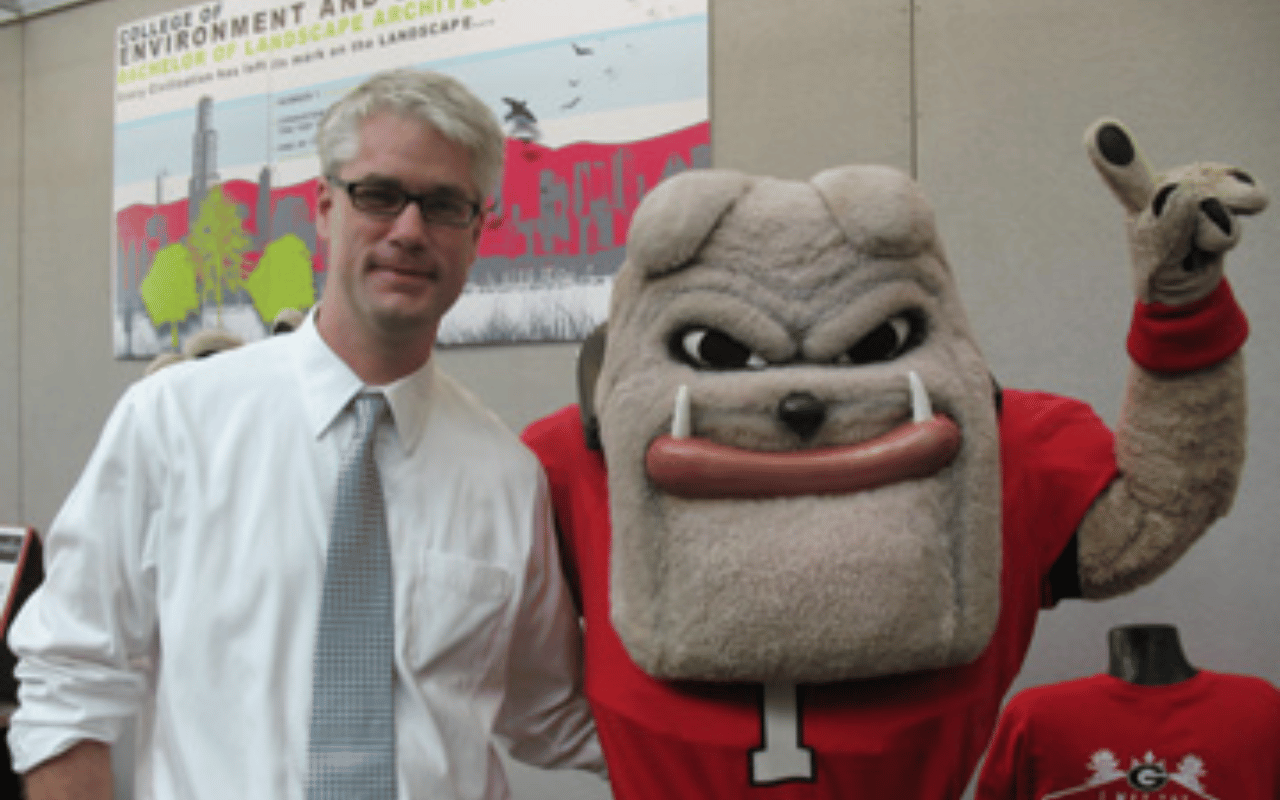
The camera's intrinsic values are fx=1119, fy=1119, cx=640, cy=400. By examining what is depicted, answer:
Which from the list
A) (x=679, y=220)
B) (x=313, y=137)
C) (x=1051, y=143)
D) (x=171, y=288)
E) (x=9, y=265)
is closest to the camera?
(x=679, y=220)

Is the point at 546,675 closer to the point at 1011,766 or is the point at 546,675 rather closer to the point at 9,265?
the point at 1011,766

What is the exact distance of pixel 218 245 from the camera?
11.4 ft

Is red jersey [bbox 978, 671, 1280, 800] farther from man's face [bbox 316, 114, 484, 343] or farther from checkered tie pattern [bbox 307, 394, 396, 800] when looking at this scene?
man's face [bbox 316, 114, 484, 343]

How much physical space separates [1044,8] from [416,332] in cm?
162

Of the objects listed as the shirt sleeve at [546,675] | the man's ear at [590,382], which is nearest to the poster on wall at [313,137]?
the man's ear at [590,382]

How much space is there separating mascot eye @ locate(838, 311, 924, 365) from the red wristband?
24cm

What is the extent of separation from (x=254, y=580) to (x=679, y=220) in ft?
2.11

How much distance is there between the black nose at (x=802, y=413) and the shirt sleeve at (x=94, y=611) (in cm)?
75

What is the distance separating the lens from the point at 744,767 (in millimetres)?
1228

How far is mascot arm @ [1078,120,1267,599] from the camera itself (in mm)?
1139

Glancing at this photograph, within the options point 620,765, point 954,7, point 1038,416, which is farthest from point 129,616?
point 954,7

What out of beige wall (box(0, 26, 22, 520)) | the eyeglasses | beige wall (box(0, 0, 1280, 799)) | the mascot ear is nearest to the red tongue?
the mascot ear

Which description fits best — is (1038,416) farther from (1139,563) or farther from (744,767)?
(744,767)

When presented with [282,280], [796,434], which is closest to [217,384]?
[796,434]
